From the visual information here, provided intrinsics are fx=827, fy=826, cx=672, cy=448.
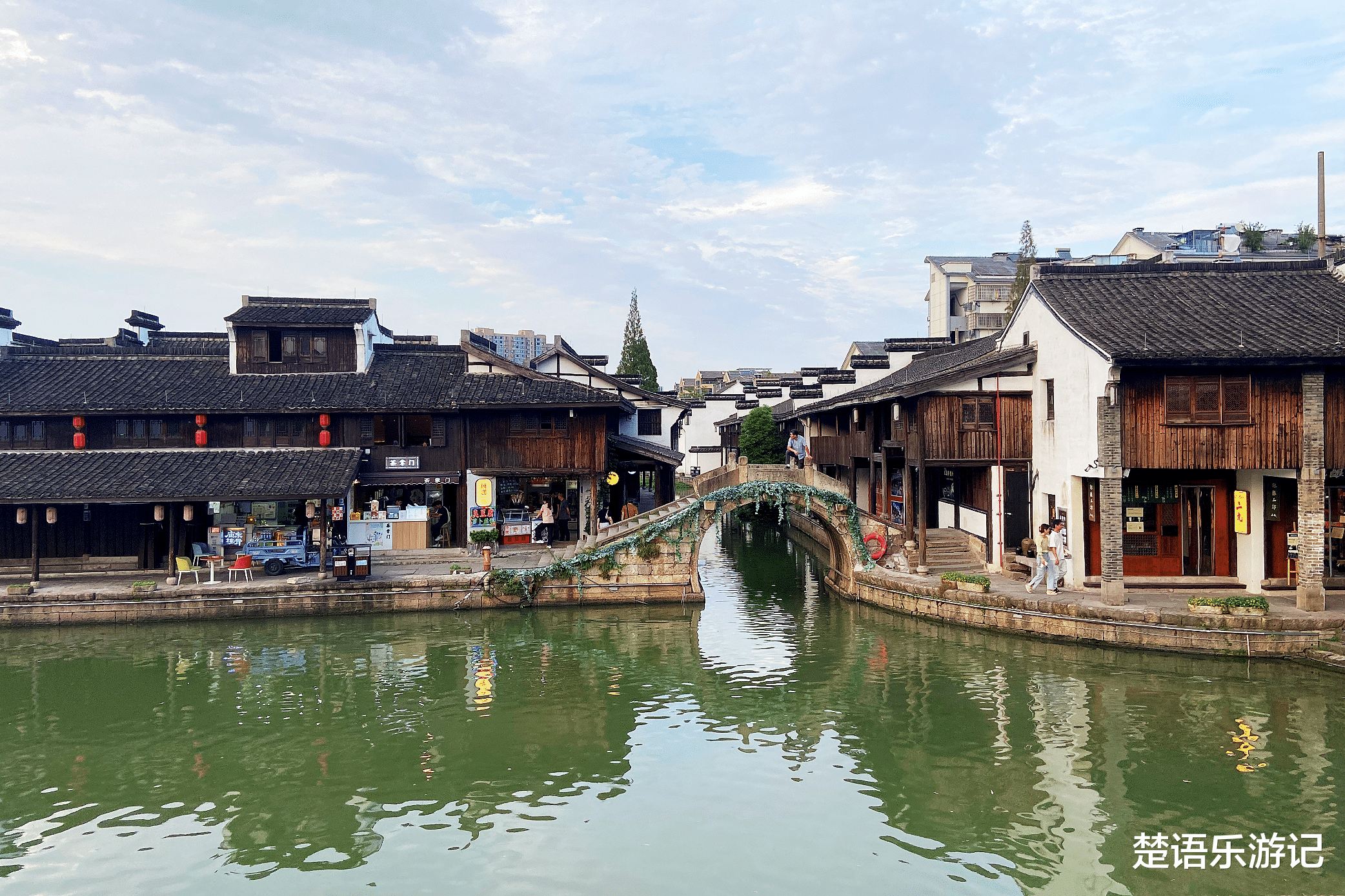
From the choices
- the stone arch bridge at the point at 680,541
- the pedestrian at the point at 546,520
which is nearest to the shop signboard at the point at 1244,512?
the stone arch bridge at the point at 680,541

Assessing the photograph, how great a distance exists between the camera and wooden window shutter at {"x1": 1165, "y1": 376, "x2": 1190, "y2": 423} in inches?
874

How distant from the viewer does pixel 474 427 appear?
3272 centimetres

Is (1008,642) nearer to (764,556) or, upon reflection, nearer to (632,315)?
(764,556)

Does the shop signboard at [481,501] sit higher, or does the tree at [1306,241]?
the tree at [1306,241]

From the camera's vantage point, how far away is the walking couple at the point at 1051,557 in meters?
23.8

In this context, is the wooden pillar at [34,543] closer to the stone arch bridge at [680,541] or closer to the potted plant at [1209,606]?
the stone arch bridge at [680,541]

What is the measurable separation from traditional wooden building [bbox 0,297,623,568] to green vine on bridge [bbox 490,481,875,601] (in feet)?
10.7

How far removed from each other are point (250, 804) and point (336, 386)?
22105 millimetres

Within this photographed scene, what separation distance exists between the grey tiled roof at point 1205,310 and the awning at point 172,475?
2454 centimetres

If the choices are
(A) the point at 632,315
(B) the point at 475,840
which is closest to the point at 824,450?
(B) the point at 475,840

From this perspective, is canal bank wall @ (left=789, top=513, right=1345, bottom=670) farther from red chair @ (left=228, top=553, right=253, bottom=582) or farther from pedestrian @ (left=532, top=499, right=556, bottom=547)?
red chair @ (left=228, top=553, right=253, bottom=582)

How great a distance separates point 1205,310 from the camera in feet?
79.9

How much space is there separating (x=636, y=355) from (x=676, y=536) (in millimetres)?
56322
